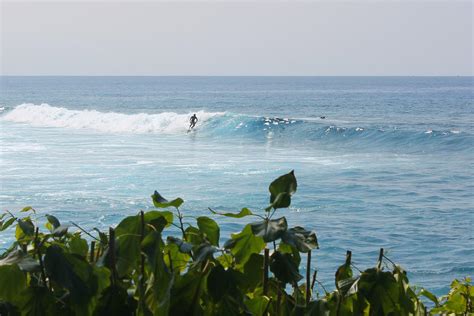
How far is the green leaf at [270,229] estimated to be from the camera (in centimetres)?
124

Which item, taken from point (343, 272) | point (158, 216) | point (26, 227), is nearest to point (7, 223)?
point (26, 227)

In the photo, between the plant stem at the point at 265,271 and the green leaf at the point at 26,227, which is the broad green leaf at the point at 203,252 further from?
the green leaf at the point at 26,227

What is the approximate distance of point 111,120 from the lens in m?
39.3

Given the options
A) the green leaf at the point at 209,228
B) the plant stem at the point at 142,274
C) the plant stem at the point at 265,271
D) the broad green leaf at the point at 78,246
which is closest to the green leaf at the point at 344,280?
the plant stem at the point at 265,271

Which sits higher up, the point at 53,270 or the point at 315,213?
the point at 53,270

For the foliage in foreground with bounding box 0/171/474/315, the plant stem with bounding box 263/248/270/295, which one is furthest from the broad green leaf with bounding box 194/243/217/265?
the plant stem with bounding box 263/248/270/295

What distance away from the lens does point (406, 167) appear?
2247 centimetres

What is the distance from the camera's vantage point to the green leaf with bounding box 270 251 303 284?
1334 mm

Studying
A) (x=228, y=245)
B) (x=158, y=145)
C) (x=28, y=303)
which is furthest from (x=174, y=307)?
(x=158, y=145)

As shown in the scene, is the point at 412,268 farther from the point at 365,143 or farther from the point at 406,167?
the point at 365,143

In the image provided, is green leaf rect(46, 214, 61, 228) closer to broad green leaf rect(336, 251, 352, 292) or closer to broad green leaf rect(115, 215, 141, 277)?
broad green leaf rect(115, 215, 141, 277)

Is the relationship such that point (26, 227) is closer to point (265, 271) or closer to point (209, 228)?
point (209, 228)

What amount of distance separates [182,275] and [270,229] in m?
0.19

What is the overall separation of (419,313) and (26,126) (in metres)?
37.8
